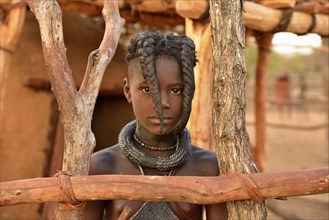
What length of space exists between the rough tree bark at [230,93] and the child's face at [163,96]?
0.51 ft

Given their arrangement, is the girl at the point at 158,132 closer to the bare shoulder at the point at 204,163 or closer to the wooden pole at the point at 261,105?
the bare shoulder at the point at 204,163

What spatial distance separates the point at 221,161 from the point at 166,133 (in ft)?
0.83

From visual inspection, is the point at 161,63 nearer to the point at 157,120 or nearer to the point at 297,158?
the point at 157,120

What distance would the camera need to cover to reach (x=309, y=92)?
1925 cm

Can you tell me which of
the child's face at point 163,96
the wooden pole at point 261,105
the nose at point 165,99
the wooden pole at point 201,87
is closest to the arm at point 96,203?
the child's face at point 163,96

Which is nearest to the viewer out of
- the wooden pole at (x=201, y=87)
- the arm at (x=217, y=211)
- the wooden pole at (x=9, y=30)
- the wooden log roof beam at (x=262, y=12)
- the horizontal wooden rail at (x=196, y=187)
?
the horizontal wooden rail at (x=196, y=187)

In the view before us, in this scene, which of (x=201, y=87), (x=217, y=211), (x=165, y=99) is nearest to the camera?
(x=165, y=99)

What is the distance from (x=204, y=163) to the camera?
201cm

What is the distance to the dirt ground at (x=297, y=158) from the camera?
502cm

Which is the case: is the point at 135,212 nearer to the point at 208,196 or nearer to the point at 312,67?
the point at 208,196

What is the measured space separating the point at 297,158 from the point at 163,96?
8.62 meters

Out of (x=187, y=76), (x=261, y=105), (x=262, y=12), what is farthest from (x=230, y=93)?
(x=261, y=105)

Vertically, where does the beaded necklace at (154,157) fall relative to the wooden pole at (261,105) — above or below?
above

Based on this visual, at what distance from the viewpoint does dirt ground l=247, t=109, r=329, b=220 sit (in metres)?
5.02
